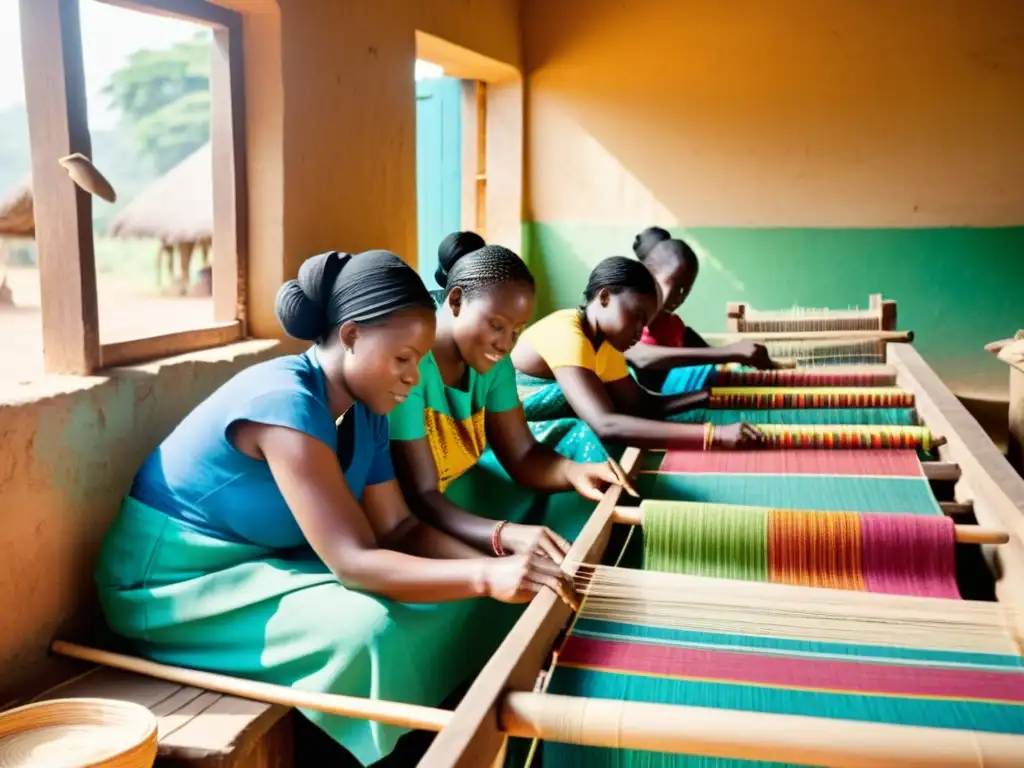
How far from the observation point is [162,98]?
1166 cm

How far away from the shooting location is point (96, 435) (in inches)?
82.3

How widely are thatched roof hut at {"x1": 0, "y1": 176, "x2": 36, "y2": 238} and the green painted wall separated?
3270mm

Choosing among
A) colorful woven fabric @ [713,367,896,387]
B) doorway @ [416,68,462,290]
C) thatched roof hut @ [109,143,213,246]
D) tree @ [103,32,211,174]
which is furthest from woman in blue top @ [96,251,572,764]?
tree @ [103,32,211,174]

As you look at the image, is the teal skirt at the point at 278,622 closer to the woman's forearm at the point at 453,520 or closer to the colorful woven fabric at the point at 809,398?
A: the woman's forearm at the point at 453,520

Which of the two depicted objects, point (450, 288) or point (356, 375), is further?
point (450, 288)

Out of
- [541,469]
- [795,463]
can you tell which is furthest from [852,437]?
[541,469]

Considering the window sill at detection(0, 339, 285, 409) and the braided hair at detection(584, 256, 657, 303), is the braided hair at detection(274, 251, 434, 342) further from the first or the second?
the braided hair at detection(584, 256, 657, 303)

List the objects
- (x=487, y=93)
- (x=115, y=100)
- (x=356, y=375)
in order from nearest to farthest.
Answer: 1. (x=356, y=375)
2. (x=487, y=93)
3. (x=115, y=100)

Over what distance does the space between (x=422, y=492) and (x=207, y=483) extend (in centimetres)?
50

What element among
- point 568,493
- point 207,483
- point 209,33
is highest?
point 209,33

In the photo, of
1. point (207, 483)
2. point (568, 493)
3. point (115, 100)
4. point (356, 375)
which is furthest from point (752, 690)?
point (115, 100)

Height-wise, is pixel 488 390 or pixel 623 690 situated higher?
pixel 488 390

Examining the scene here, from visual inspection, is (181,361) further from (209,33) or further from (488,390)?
(209,33)

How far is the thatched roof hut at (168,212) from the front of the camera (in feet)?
23.4
